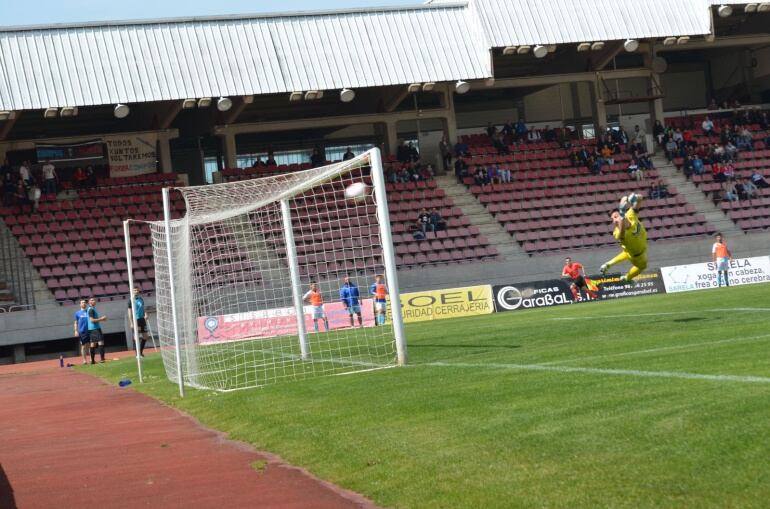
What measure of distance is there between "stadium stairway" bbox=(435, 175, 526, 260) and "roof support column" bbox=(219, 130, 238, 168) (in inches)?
312

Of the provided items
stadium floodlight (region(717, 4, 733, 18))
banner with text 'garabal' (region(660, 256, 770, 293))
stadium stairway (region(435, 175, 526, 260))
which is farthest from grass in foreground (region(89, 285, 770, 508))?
stadium floodlight (region(717, 4, 733, 18))

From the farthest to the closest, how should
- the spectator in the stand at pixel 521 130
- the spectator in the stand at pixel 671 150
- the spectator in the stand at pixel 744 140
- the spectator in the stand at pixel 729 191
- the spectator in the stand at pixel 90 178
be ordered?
the spectator in the stand at pixel 521 130 → the spectator in the stand at pixel 744 140 → the spectator in the stand at pixel 671 150 → the spectator in the stand at pixel 729 191 → the spectator in the stand at pixel 90 178

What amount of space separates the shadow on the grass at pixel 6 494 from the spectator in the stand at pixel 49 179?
3173 centimetres

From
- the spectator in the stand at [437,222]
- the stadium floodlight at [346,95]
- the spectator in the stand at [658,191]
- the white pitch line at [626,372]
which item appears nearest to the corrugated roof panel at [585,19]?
the stadium floodlight at [346,95]

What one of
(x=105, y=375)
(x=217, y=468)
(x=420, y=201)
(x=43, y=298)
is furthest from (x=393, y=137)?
(x=217, y=468)

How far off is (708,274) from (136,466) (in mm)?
30577

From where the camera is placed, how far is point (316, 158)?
144ft

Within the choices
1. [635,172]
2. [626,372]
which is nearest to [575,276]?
[635,172]

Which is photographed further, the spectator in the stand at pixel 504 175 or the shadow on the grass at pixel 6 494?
the spectator in the stand at pixel 504 175

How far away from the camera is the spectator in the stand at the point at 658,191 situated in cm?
4391

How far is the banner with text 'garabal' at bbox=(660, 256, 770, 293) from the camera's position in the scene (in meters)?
37.5

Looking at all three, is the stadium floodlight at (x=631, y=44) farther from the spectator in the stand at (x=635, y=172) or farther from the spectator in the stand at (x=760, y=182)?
the spectator in the stand at (x=760, y=182)

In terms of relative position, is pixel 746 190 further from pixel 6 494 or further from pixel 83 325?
pixel 6 494

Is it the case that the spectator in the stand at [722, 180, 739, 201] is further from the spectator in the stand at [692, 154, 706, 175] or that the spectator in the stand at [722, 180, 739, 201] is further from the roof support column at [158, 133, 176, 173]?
the roof support column at [158, 133, 176, 173]
